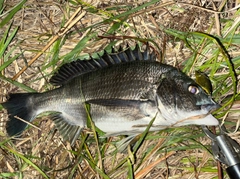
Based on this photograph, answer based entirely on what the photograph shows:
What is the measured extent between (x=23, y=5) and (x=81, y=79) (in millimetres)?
1078

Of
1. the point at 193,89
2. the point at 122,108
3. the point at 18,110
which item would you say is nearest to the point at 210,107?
the point at 193,89

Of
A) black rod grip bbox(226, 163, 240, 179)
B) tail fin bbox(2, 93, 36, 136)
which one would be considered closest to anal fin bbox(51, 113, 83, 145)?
tail fin bbox(2, 93, 36, 136)

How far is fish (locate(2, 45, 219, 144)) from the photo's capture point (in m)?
3.01

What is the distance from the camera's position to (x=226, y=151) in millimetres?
2977

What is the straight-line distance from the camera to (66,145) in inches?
144

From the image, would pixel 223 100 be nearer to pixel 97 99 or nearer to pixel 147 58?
pixel 147 58

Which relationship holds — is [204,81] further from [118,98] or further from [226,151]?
[118,98]

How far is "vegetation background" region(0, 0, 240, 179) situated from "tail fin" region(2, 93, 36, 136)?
0.15m

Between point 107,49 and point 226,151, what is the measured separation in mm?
1410

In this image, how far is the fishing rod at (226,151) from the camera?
2.94 m

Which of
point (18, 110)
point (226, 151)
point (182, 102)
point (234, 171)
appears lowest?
point (234, 171)

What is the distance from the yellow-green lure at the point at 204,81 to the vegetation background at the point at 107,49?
0.13 metres

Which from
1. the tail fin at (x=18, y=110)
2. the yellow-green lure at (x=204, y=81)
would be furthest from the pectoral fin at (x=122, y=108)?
the tail fin at (x=18, y=110)

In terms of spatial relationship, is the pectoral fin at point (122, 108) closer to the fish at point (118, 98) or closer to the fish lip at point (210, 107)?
the fish at point (118, 98)
